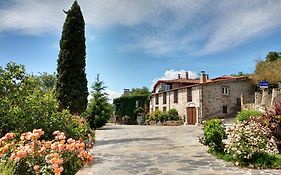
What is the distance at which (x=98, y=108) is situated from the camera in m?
31.1

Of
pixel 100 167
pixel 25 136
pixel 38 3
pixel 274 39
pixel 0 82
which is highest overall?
pixel 274 39

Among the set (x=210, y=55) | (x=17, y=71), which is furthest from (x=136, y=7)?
(x=210, y=55)

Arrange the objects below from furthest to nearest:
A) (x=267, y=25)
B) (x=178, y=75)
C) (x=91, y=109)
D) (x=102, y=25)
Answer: (x=178, y=75) < (x=91, y=109) < (x=267, y=25) < (x=102, y=25)

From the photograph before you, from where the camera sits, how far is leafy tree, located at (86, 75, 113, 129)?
3070cm

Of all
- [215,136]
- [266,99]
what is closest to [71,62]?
[215,136]

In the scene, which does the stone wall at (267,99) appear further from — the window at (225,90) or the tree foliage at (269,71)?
the window at (225,90)

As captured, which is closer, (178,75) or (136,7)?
(136,7)

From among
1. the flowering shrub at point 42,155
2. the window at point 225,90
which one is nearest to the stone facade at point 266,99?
the window at point 225,90

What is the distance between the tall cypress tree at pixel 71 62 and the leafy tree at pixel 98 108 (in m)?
12.5

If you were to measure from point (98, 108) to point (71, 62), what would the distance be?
1368 cm

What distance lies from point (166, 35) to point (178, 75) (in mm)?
31459

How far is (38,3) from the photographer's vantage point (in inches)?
385

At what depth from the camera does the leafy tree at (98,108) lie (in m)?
30.7

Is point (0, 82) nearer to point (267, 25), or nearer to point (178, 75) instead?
point (267, 25)
